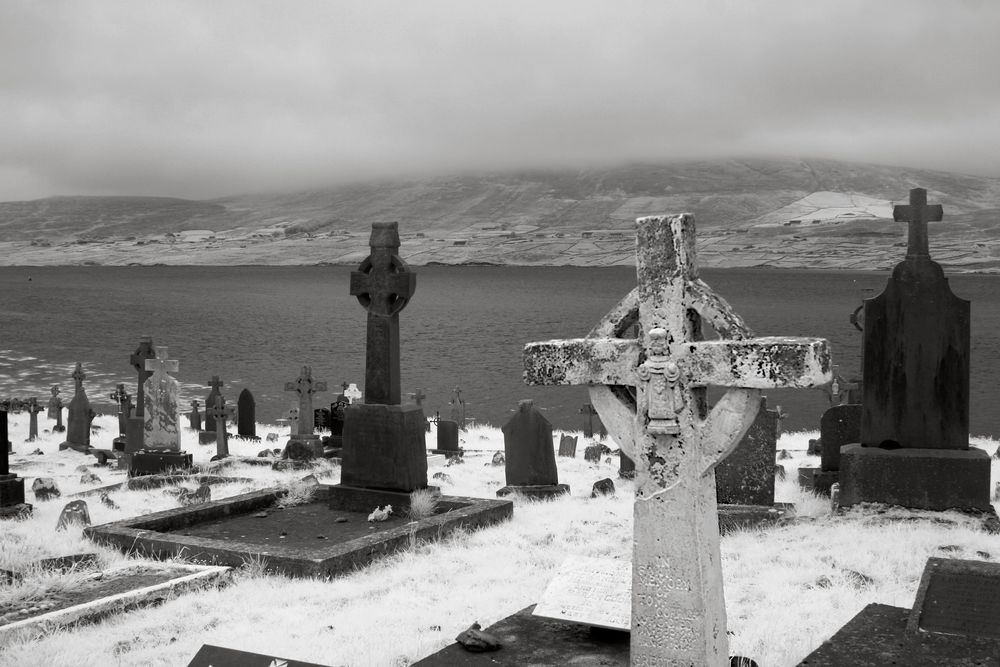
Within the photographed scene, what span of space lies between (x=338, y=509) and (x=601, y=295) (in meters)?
95.0

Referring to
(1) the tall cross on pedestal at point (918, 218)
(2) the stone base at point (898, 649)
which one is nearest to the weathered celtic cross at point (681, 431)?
(2) the stone base at point (898, 649)

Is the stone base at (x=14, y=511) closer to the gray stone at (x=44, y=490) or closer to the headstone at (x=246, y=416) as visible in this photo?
the gray stone at (x=44, y=490)

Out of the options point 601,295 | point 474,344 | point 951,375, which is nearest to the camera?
point 951,375

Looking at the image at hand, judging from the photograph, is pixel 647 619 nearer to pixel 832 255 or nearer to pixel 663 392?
pixel 663 392

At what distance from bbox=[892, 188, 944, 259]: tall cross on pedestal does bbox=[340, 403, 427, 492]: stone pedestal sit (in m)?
5.45

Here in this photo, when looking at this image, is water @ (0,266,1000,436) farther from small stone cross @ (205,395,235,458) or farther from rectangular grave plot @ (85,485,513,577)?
rectangular grave plot @ (85,485,513,577)

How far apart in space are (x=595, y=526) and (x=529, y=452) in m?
2.55

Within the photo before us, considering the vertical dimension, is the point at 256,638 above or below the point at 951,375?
below

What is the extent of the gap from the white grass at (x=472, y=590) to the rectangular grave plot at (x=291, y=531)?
7.0 inches

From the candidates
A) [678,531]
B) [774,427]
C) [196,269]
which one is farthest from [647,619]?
[196,269]

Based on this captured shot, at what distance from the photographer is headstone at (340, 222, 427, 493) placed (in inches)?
438

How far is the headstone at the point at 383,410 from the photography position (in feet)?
36.5

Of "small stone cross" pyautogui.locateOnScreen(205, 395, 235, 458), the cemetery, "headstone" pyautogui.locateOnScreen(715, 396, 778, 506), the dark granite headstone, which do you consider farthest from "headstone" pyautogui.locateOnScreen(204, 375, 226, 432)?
the dark granite headstone

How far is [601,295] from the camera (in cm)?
10531
